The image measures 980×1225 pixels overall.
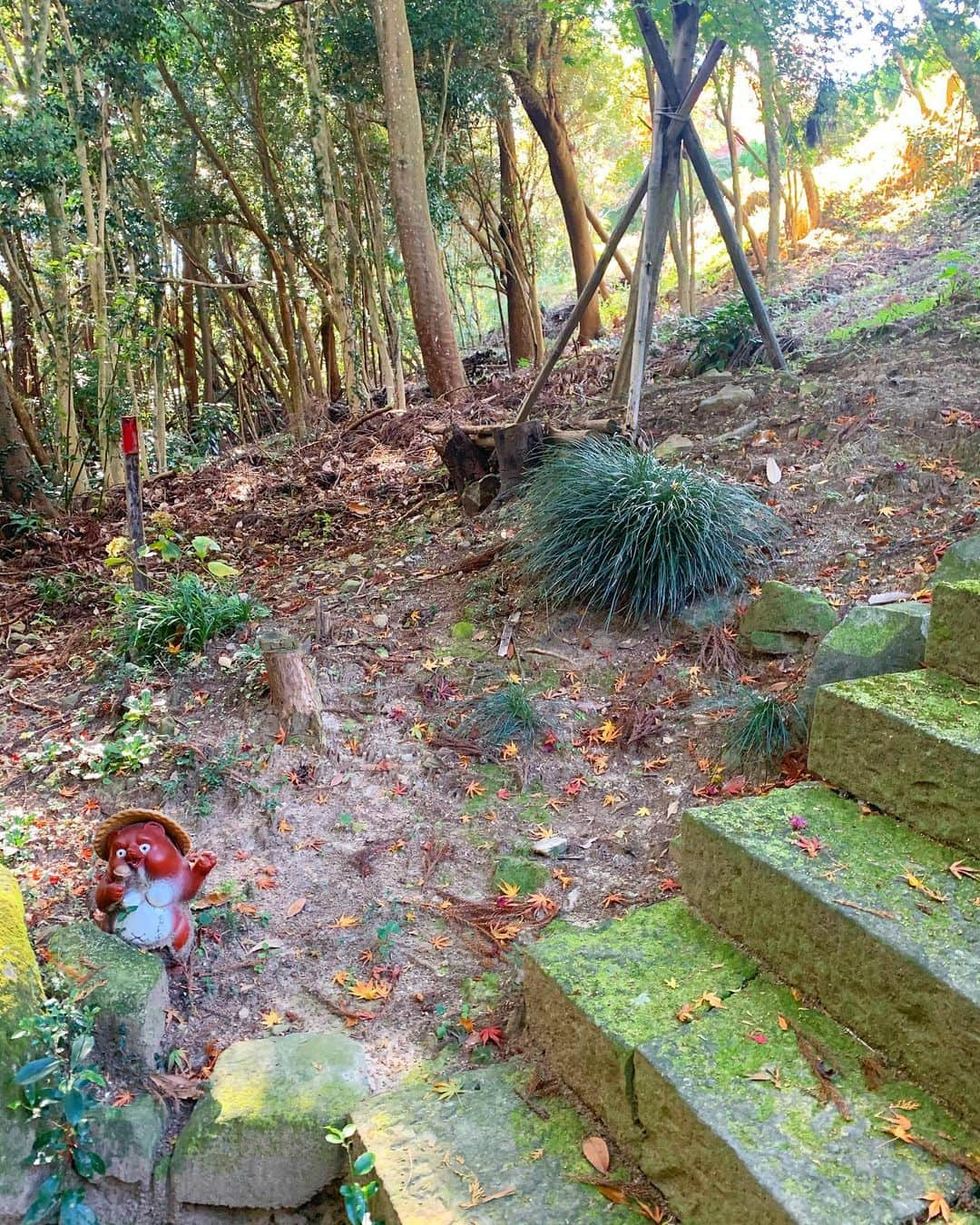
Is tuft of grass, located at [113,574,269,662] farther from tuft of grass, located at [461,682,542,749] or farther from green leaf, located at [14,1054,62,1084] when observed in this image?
green leaf, located at [14,1054,62,1084]

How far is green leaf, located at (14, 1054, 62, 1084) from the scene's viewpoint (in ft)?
5.71

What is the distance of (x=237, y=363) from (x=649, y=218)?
979cm

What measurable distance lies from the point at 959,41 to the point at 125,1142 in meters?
6.56

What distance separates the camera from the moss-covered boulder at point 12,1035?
1.73 m

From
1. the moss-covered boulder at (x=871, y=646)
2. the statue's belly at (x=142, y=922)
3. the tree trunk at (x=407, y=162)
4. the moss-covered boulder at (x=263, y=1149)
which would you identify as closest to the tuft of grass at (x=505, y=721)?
the moss-covered boulder at (x=871, y=646)

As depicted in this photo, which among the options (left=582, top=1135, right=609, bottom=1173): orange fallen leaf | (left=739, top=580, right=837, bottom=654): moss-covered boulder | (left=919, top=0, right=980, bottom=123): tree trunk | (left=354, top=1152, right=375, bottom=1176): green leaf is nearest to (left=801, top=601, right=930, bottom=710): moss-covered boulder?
(left=739, top=580, right=837, bottom=654): moss-covered boulder

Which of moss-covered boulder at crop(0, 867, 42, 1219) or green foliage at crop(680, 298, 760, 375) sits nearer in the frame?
moss-covered boulder at crop(0, 867, 42, 1219)

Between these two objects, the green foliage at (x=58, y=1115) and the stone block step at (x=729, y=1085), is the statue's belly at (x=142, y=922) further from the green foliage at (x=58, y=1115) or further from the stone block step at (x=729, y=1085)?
the stone block step at (x=729, y=1085)

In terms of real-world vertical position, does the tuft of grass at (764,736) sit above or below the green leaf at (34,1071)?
above

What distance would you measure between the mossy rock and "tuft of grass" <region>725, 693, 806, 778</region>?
27.6 inches

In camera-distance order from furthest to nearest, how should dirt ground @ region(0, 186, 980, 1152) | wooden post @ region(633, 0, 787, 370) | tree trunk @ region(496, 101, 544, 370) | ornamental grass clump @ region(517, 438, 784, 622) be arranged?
→ tree trunk @ region(496, 101, 544, 370) → wooden post @ region(633, 0, 787, 370) → ornamental grass clump @ region(517, 438, 784, 622) → dirt ground @ region(0, 186, 980, 1152)

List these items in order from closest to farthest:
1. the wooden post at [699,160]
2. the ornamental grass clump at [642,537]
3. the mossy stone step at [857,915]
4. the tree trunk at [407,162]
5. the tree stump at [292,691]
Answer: the mossy stone step at [857,915]
the tree stump at [292,691]
the ornamental grass clump at [642,537]
the wooden post at [699,160]
the tree trunk at [407,162]

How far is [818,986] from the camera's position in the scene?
5.53 ft

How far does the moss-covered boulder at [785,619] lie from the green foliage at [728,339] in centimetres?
299
